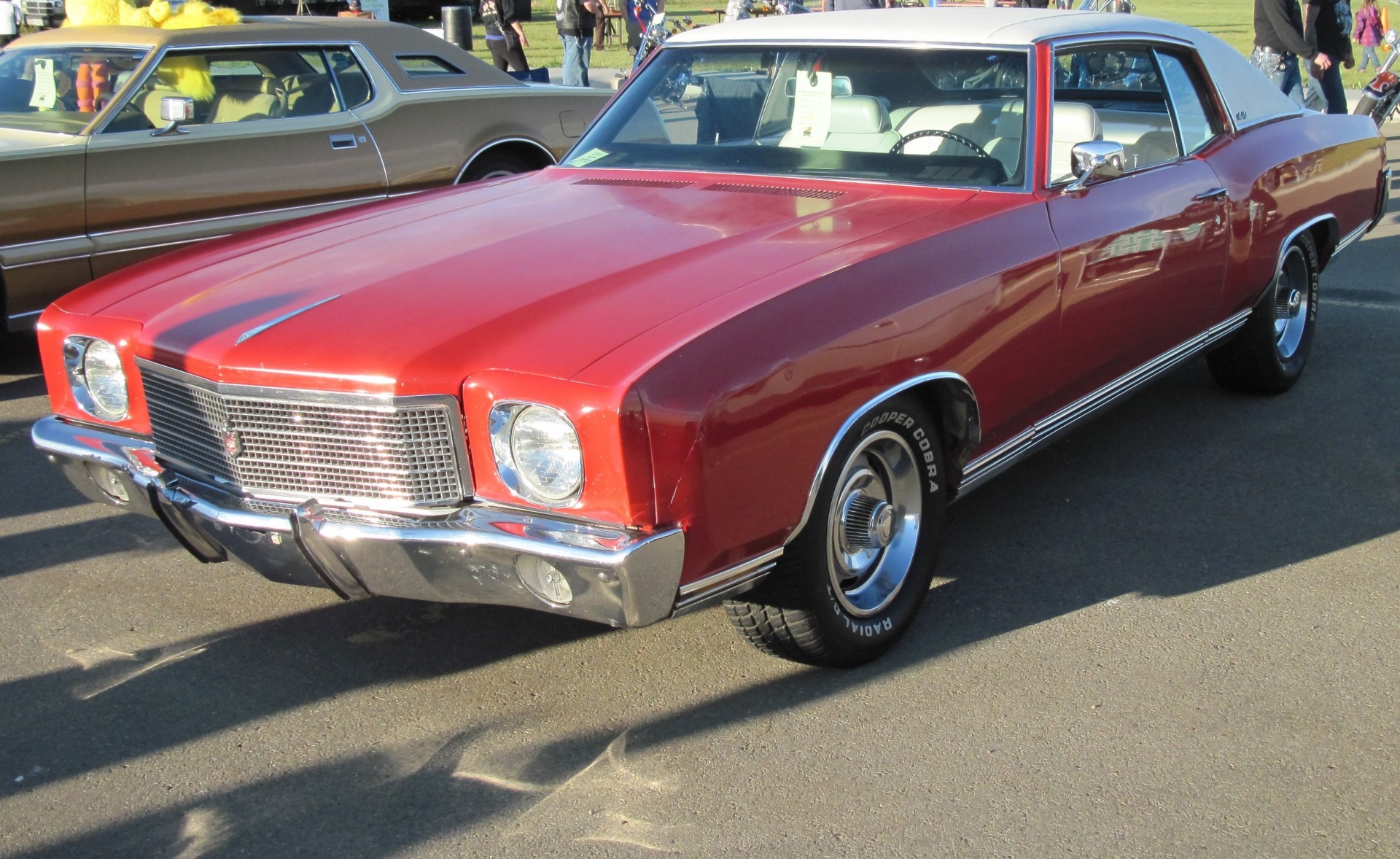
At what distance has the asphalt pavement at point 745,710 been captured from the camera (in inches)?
104

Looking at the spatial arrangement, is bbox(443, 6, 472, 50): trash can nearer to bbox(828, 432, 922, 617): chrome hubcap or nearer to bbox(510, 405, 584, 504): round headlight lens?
bbox(828, 432, 922, 617): chrome hubcap

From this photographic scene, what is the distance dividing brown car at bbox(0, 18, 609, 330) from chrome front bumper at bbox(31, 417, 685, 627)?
303 centimetres

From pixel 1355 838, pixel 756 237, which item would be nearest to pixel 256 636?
pixel 756 237

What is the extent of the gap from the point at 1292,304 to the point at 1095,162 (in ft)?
6.94

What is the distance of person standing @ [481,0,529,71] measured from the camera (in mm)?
13320

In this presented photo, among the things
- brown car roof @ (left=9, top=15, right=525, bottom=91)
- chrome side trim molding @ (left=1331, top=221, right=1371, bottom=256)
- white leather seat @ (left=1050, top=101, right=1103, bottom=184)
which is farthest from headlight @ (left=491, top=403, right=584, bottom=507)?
brown car roof @ (left=9, top=15, right=525, bottom=91)

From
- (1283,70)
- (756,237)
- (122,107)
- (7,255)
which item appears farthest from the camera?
(1283,70)

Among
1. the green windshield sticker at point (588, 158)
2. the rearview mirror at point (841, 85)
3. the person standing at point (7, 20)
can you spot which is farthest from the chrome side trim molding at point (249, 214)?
the person standing at point (7, 20)

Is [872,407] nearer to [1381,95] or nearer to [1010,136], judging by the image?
[1010,136]

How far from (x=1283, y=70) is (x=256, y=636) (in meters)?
Answer: 8.97

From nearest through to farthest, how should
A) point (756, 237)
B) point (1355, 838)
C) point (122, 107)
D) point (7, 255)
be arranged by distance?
1. point (1355, 838)
2. point (756, 237)
3. point (7, 255)
4. point (122, 107)

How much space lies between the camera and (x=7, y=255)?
549 centimetres

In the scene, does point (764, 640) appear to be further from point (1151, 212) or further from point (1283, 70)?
point (1283, 70)

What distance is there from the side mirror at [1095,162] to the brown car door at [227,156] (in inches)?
159
